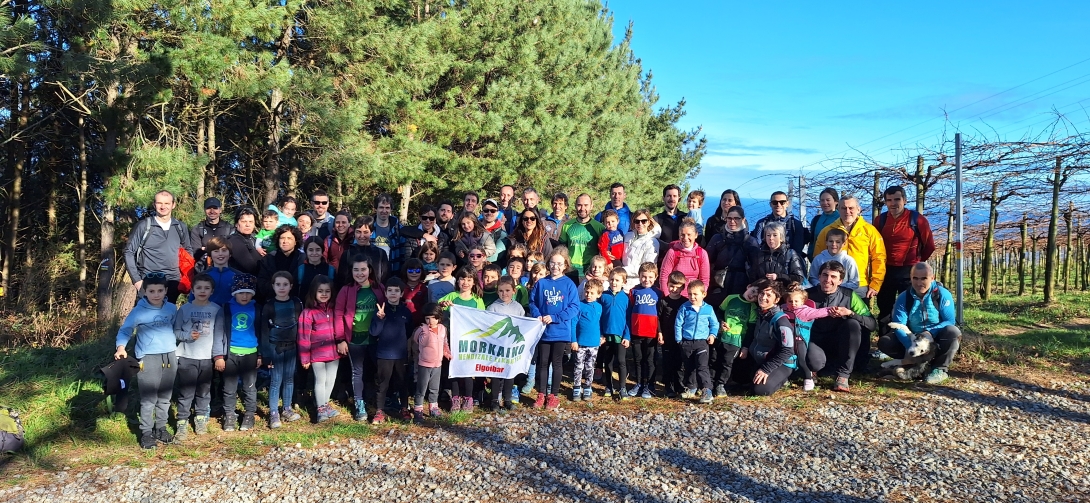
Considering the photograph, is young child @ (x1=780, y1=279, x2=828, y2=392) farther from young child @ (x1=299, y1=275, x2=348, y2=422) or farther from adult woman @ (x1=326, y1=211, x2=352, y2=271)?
adult woman @ (x1=326, y1=211, x2=352, y2=271)

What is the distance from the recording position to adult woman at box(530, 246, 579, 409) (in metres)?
6.75

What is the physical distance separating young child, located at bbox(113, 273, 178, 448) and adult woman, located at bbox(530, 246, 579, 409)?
333 cm

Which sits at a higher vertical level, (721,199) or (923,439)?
(721,199)

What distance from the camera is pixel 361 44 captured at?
1209cm

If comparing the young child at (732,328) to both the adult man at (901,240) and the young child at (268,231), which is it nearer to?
the adult man at (901,240)

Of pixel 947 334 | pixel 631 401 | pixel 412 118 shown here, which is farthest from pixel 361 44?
pixel 947 334

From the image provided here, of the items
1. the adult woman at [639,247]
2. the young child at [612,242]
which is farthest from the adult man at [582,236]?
the adult woman at [639,247]

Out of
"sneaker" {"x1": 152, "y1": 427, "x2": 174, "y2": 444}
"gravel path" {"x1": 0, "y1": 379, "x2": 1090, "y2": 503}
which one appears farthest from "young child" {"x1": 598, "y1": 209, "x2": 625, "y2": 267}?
"sneaker" {"x1": 152, "y1": 427, "x2": 174, "y2": 444}

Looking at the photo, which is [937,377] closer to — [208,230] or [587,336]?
[587,336]

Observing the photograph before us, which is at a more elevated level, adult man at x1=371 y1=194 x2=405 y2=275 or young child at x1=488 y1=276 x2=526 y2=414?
adult man at x1=371 y1=194 x2=405 y2=275

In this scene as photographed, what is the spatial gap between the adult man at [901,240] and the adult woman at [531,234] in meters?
4.04

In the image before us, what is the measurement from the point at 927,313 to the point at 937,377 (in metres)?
0.71

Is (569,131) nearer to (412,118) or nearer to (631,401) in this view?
(412,118)

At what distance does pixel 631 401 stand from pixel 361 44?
8473mm
